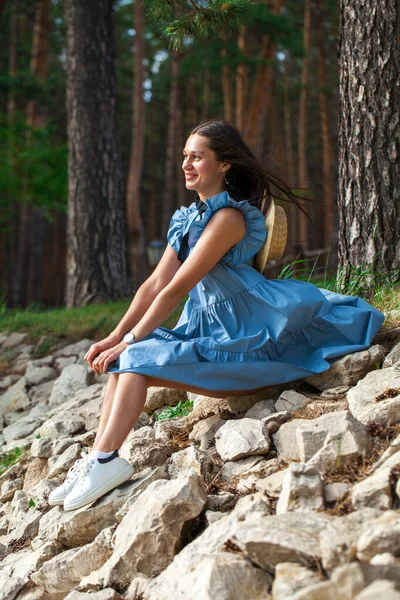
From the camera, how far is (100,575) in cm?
246

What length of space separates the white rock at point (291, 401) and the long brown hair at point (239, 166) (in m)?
0.95

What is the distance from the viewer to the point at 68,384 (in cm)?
524

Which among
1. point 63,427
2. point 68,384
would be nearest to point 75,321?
point 68,384

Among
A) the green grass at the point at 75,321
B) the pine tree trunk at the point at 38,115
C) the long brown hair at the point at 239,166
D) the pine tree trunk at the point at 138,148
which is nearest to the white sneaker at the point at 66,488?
the long brown hair at the point at 239,166

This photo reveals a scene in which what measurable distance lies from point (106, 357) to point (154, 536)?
0.91m

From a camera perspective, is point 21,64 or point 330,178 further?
point 21,64

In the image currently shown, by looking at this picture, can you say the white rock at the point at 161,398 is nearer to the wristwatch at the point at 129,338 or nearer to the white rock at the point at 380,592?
the wristwatch at the point at 129,338

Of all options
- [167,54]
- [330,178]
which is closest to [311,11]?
[330,178]

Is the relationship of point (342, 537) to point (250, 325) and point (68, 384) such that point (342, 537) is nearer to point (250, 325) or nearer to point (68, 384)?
point (250, 325)

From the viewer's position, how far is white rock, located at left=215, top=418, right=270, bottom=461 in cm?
286

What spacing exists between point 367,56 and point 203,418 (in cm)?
239

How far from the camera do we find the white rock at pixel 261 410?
10.6 feet

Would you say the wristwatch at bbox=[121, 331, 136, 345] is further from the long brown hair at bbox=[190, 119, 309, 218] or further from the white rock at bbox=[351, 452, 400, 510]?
the white rock at bbox=[351, 452, 400, 510]

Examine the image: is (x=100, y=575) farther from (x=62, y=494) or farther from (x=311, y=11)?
(x=311, y=11)
